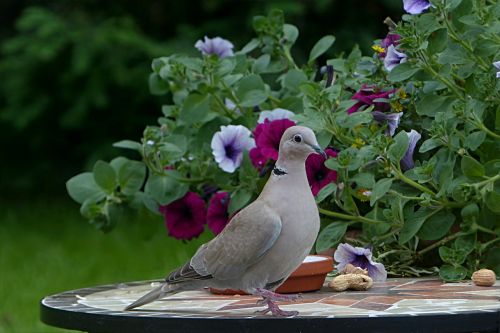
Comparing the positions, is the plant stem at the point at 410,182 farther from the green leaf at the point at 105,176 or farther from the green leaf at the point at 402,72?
the green leaf at the point at 105,176

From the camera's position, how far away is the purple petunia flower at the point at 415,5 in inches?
117

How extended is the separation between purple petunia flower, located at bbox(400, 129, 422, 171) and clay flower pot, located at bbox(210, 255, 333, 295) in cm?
51

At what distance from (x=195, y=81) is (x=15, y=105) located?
16.9ft

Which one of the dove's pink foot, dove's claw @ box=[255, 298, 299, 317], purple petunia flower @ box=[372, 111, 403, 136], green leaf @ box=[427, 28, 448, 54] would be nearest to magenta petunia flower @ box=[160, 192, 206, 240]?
purple petunia flower @ box=[372, 111, 403, 136]

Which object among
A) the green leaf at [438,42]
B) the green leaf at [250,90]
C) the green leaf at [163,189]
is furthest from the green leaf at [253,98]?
the green leaf at [438,42]

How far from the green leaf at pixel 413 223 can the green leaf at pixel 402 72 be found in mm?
349

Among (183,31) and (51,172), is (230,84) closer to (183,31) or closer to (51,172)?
(183,31)

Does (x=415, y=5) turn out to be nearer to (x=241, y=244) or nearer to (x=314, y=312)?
(x=241, y=244)

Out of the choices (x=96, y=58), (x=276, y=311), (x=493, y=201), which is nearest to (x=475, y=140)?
(x=493, y=201)

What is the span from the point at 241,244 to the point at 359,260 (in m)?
0.60

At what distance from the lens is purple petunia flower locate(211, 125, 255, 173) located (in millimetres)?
3309

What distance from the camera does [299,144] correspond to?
2.28 metres

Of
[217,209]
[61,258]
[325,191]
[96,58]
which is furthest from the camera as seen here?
[96,58]

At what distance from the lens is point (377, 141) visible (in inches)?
107
